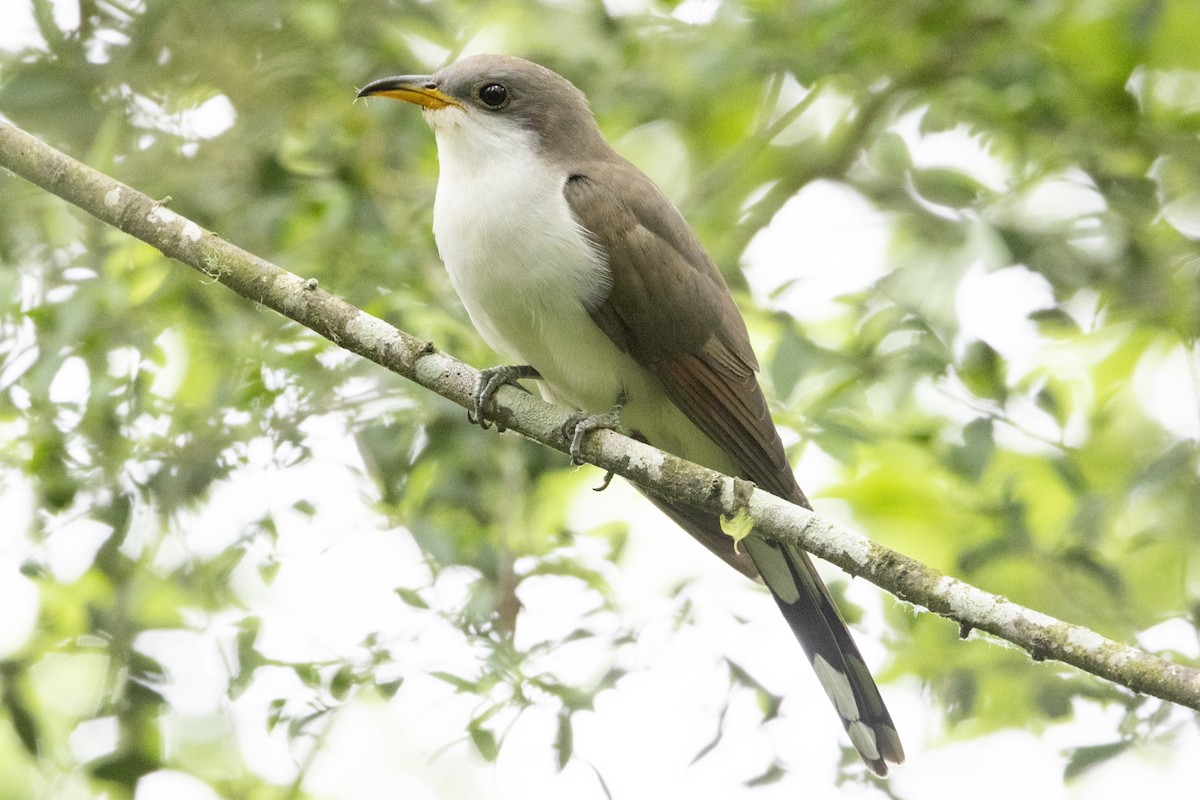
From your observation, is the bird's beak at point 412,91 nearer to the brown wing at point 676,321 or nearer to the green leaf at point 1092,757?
the brown wing at point 676,321

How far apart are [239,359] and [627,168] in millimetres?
1318

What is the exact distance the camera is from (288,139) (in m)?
4.35

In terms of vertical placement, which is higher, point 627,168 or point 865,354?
point 627,168

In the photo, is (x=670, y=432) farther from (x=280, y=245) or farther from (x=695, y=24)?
(x=695, y=24)

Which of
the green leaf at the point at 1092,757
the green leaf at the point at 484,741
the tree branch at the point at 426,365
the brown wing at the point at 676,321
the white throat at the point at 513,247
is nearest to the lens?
the tree branch at the point at 426,365

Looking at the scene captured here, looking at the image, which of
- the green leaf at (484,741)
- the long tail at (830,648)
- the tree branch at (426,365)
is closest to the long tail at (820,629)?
the long tail at (830,648)

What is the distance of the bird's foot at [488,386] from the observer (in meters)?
3.35

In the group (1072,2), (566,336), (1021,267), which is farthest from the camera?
(1072,2)

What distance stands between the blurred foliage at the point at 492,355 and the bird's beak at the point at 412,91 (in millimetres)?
375

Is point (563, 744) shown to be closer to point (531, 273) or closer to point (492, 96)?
point (531, 273)

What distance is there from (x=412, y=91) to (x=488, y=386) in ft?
3.39

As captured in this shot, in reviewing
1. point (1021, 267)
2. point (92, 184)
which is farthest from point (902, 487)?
point (92, 184)

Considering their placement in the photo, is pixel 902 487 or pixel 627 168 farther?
pixel 902 487

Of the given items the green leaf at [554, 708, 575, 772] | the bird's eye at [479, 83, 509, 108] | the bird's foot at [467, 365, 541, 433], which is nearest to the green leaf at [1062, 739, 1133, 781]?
the green leaf at [554, 708, 575, 772]
